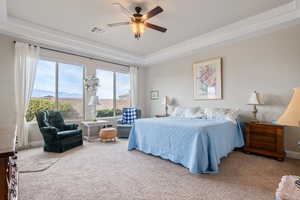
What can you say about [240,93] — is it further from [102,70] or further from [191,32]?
[102,70]

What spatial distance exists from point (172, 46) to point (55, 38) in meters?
3.31

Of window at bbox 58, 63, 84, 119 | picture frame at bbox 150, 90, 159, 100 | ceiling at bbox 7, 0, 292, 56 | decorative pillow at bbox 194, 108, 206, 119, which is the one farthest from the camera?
picture frame at bbox 150, 90, 159, 100

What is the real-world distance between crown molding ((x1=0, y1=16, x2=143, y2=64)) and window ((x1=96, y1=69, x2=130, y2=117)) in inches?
27.7

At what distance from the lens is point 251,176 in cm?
237

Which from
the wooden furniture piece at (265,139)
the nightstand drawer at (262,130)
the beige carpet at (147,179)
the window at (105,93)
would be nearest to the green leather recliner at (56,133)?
the beige carpet at (147,179)

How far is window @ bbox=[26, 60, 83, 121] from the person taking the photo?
165 inches

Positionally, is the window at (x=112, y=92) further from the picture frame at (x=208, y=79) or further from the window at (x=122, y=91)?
the picture frame at (x=208, y=79)

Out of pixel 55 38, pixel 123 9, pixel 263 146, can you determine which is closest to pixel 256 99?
pixel 263 146

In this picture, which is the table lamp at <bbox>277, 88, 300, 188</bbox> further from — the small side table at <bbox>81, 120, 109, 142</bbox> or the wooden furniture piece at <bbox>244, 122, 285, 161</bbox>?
the small side table at <bbox>81, 120, 109, 142</bbox>

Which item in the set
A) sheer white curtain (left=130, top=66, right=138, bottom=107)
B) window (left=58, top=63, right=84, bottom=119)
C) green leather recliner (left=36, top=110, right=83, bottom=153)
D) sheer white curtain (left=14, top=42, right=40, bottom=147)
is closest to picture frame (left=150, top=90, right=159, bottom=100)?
sheer white curtain (left=130, top=66, right=138, bottom=107)

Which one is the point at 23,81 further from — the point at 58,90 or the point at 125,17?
the point at 125,17

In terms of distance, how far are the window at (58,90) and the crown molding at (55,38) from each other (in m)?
0.67

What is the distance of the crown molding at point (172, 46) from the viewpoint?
297 cm

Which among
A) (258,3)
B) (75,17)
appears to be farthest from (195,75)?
(75,17)
